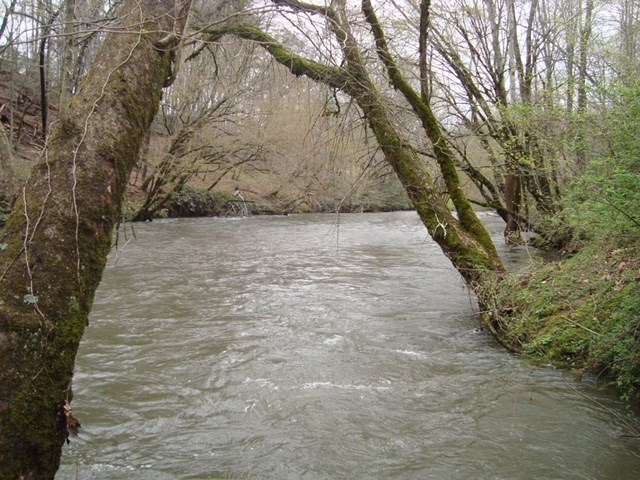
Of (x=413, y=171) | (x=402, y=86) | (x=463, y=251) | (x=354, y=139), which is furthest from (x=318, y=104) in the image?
(x=463, y=251)

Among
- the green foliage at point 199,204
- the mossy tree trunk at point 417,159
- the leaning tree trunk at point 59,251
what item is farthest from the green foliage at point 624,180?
the green foliage at point 199,204

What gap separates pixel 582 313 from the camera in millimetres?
5828

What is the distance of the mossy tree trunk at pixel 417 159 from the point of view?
24.5 ft

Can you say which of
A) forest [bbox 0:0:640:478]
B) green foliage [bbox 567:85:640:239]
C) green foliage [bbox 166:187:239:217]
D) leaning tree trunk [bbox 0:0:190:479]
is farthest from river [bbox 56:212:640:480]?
green foliage [bbox 166:187:239:217]

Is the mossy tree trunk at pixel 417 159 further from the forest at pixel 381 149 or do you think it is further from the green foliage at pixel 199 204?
the green foliage at pixel 199 204

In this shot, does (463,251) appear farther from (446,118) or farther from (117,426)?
(446,118)

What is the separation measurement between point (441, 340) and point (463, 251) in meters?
1.49

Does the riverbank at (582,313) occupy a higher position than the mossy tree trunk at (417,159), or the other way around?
the mossy tree trunk at (417,159)

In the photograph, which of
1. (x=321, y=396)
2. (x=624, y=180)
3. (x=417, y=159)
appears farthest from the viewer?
(x=417, y=159)

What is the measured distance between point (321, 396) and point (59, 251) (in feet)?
10.6

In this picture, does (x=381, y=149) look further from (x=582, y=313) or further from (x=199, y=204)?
(x=199, y=204)

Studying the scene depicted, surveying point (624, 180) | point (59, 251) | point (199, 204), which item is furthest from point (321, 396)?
point (199, 204)

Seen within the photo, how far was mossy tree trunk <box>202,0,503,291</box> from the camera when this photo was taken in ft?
24.5

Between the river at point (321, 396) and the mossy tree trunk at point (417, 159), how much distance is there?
1169 mm
